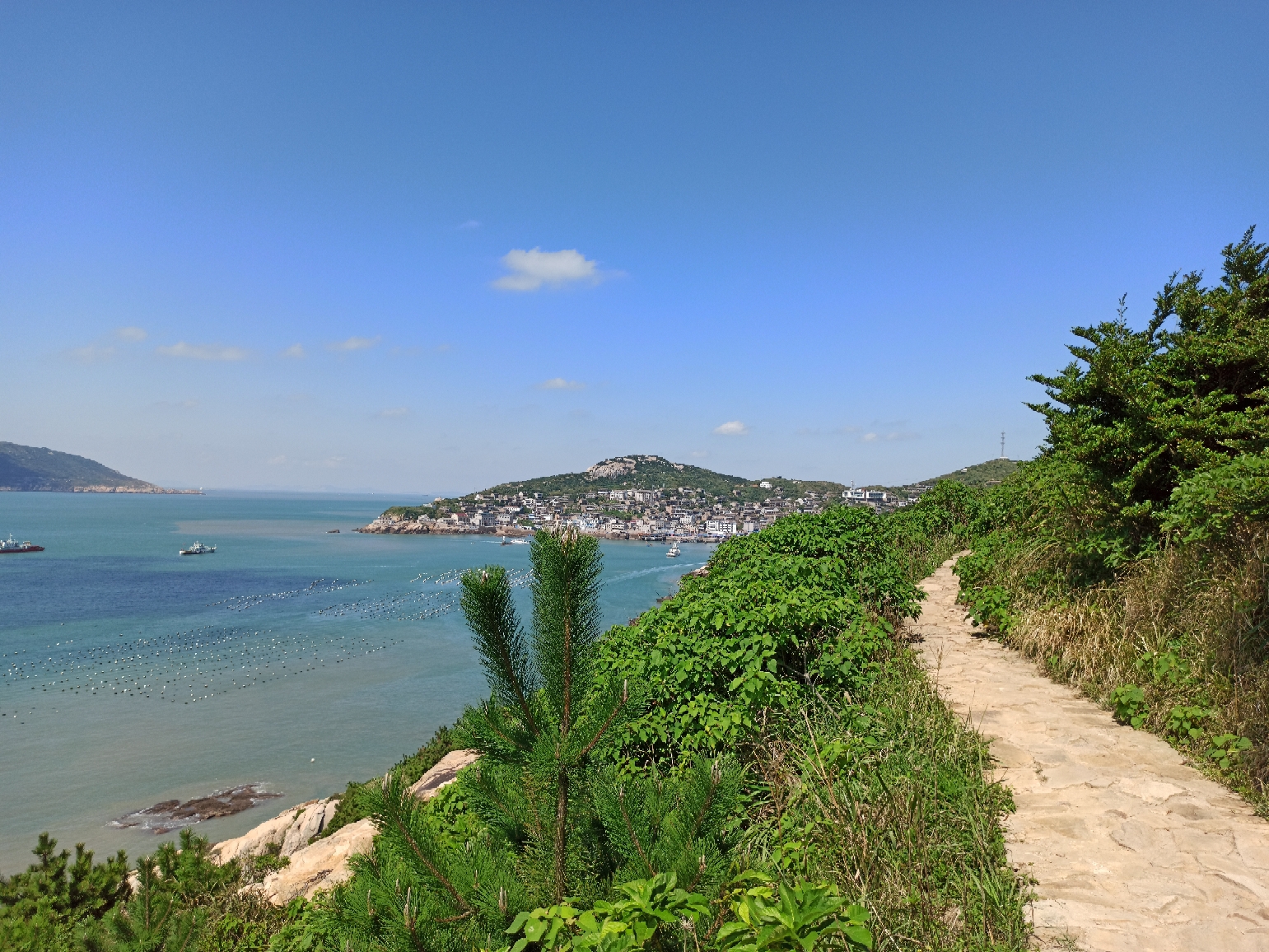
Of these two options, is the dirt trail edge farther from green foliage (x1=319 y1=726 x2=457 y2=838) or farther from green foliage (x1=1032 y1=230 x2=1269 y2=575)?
green foliage (x1=319 y1=726 x2=457 y2=838)

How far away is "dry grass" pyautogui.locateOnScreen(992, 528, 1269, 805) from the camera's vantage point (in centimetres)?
489

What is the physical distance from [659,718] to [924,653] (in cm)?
444

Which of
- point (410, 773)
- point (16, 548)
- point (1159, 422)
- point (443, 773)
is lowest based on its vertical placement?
point (16, 548)

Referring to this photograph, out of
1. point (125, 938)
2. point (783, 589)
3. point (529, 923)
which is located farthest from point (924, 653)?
point (125, 938)

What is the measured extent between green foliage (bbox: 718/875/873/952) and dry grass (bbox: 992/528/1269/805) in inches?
169

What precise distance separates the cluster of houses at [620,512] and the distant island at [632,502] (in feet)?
0.46

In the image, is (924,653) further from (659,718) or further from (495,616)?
(495,616)

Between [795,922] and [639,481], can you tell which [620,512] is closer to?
[639,481]

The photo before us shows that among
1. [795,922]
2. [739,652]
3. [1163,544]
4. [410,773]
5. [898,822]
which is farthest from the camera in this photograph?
[410,773]

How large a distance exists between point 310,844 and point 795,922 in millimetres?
10321

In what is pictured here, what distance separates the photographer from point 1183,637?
5766 millimetres

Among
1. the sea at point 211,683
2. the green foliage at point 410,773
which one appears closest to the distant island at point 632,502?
the sea at point 211,683

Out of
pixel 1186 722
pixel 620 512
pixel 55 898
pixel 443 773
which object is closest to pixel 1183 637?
pixel 1186 722

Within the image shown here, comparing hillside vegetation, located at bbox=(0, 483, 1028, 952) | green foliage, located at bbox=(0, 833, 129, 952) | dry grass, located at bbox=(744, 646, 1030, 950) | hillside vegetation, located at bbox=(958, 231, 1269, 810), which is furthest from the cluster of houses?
green foliage, located at bbox=(0, 833, 129, 952)
